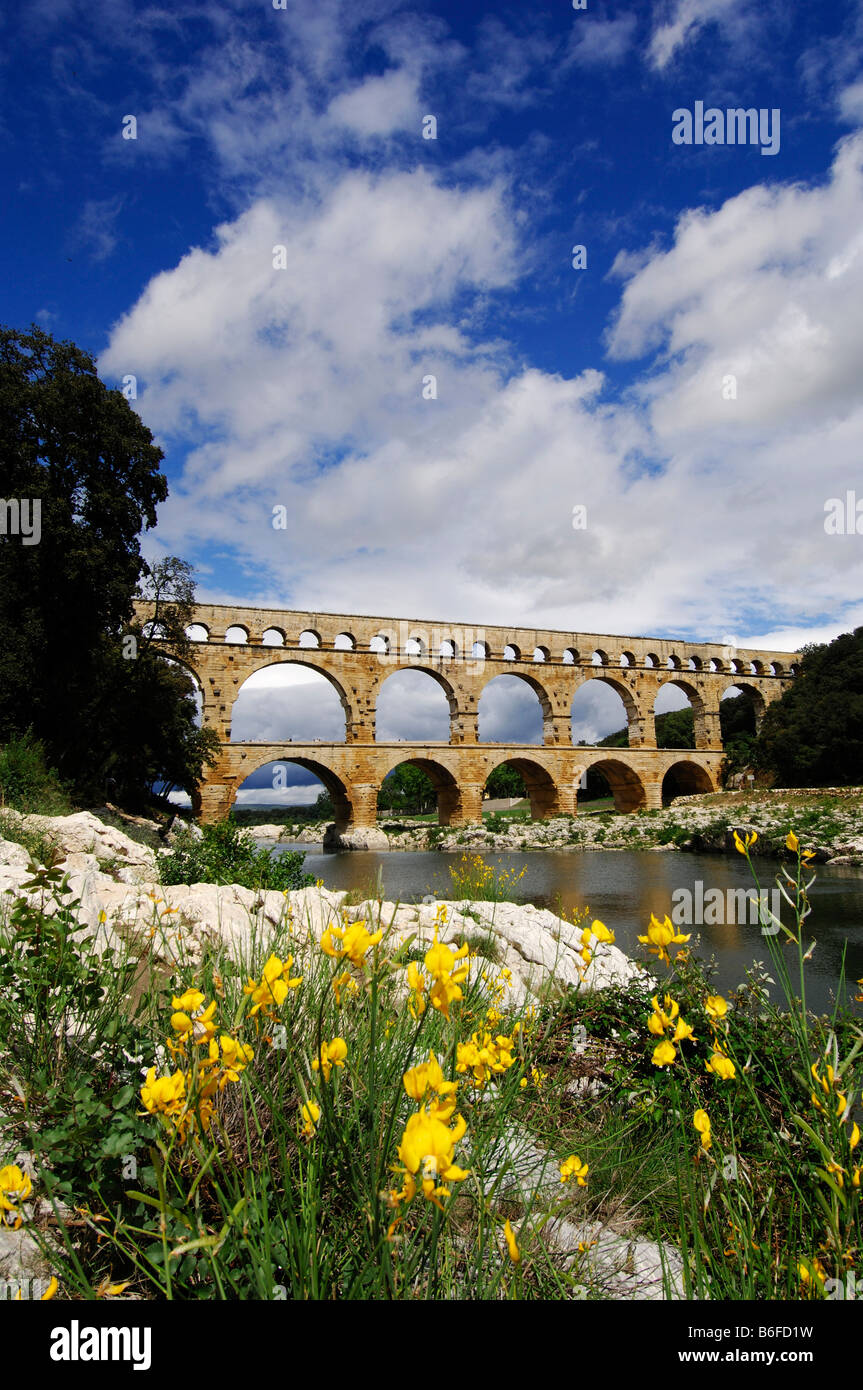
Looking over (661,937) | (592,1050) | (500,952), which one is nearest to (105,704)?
(500,952)

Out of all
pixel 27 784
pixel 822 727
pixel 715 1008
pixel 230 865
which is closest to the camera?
pixel 715 1008

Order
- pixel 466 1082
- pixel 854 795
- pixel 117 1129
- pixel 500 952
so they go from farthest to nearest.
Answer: pixel 854 795
pixel 500 952
pixel 466 1082
pixel 117 1129

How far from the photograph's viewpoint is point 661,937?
1593 millimetres

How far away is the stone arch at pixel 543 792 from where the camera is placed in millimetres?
30734

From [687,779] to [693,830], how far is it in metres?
15.1

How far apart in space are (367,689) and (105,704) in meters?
14.0

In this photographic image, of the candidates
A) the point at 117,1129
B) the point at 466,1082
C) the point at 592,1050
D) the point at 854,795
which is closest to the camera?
the point at 117,1129

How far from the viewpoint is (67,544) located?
13242 millimetres

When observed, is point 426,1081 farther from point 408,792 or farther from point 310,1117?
point 408,792

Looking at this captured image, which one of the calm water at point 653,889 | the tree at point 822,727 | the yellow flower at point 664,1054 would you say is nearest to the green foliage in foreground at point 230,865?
the calm water at point 653,889

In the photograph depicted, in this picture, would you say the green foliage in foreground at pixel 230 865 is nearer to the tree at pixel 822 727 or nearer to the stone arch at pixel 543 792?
the stone arch at pixel 543 792

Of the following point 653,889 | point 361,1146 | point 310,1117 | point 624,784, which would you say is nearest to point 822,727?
point 624,784
